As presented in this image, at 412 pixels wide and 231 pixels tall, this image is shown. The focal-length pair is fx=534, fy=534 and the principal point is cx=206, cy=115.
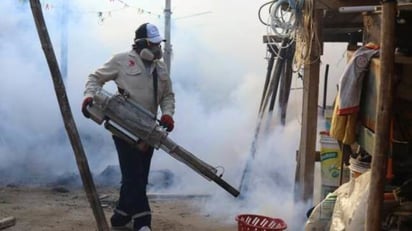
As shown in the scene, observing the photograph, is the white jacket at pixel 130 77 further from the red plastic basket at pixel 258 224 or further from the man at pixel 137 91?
the red plastic basket at pixel 258 224

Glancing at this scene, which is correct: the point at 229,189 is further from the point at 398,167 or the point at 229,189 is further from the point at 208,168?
the point at 398,167

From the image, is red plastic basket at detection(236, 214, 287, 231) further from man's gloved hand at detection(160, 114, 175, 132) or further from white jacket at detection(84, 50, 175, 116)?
white jacket at detection(84, 50, 175, 116)

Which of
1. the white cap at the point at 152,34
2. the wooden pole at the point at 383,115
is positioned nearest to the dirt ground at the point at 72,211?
the white cap at the point at 152,34

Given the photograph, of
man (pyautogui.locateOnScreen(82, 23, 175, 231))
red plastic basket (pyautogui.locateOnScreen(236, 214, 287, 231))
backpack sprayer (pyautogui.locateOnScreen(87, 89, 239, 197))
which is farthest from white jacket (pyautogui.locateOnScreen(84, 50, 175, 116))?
red plastic basket (pyautogui.locateOnScreen(236, 214, 287, 231))

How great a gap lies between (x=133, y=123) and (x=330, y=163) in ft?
6.24

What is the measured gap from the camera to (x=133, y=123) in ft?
16.6

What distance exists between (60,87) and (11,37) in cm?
742

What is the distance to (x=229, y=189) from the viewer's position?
519cm

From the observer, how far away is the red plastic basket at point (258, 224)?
468 centimetres

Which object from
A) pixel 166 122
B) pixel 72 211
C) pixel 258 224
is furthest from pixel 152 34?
pixel 72 211

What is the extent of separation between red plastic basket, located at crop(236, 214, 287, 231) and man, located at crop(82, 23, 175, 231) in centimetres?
102

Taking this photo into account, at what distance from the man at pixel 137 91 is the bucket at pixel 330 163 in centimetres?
153

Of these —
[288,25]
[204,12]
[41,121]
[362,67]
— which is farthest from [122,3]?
[362,67]

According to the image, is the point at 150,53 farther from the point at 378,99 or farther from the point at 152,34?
the point at 378,99
